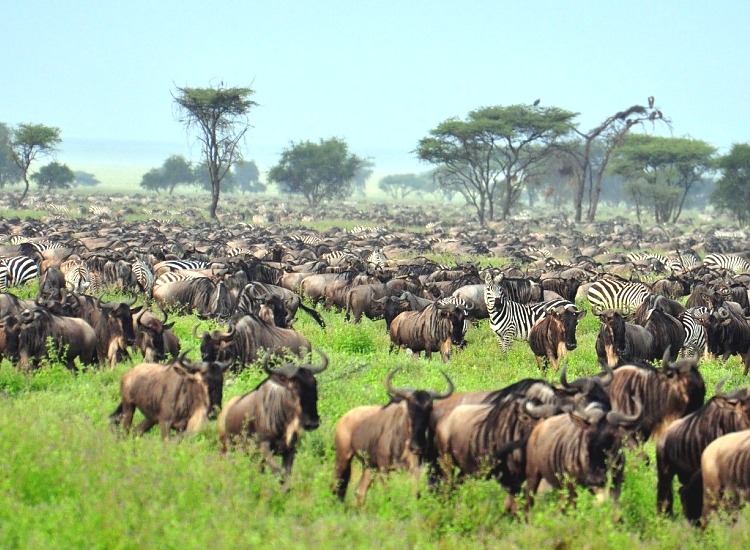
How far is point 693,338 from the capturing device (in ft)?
45.5

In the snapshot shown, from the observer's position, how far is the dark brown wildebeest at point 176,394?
8.03 meters

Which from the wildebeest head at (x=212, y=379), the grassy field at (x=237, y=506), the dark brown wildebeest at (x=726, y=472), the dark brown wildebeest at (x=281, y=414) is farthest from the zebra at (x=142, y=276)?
the dark brown wildebeest at (x=726, y=472)

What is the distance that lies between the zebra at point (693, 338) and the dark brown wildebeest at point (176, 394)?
8.15 meters

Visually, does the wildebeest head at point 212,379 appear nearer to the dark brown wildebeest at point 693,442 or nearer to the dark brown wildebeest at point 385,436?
the dark brown wildebeest at point 385,436

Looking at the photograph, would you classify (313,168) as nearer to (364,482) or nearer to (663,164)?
(663,164)

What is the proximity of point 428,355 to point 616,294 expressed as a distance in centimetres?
672

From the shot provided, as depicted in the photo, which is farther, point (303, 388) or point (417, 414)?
point (303, 388)

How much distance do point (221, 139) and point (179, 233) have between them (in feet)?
62.2

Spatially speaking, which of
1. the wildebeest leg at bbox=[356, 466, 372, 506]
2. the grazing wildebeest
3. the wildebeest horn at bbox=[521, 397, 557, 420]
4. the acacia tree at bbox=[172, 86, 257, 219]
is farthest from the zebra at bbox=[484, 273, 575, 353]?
the acacia tree at bbox=[172, 86, 257, 219]

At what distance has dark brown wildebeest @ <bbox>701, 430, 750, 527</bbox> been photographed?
648 centimetres

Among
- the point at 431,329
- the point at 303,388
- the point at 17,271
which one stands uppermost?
the point at 17,271

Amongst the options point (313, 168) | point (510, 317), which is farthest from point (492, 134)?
point (510, 317)

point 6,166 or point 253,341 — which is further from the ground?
point 6,166

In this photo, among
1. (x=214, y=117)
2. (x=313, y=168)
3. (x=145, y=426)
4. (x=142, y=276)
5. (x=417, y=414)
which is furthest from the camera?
(x=313, y=168)
